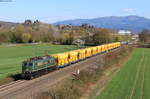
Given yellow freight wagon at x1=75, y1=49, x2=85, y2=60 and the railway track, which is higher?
yellow freight wagon at x1=75, y1=49, x2=85, y2=60

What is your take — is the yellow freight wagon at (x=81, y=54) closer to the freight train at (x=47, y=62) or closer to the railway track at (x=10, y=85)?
the freight train at (x=47, y=62)

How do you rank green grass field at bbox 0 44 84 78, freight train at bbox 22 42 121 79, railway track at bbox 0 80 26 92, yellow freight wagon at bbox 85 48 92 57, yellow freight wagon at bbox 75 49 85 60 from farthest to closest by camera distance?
yellow freight wagon at bbox 85 48 92 57
yellow freight wagon at bbox 75 49 85 60
green grass field at bbox 0 44 84 78
freight train at bbox 22 42 121 79
railway track at bbox 0 80 26 92

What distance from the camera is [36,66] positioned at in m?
44.8

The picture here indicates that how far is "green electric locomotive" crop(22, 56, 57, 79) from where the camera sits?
43.4 metres

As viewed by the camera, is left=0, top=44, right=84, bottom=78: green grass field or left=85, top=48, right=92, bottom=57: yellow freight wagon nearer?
left=0, top=44, right=84, bottom=78: green grass field

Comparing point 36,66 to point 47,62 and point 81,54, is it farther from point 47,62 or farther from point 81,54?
point 81,54

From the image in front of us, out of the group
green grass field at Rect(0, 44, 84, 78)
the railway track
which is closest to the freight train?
the railway track

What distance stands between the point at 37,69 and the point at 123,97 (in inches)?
679

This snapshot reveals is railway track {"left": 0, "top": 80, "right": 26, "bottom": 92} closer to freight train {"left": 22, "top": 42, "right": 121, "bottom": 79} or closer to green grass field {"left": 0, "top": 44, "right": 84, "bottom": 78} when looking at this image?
freight train {"left": 22, "top": 42, "right": 121, "bottom": 79}

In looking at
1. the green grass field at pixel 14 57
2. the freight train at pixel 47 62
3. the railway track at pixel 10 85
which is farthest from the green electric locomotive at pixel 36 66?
the green grass field at pixel 14 57

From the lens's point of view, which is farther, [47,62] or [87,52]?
[87,52]

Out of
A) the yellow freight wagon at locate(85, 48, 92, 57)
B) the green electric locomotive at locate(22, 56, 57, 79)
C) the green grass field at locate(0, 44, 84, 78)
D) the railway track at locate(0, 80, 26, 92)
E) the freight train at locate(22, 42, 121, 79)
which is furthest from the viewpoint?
the yellow freight wagon at locate(85, 48, 92, 57)

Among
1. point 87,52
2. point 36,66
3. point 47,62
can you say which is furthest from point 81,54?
point 36,66

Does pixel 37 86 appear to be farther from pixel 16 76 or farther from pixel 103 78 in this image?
pixel 103 78
